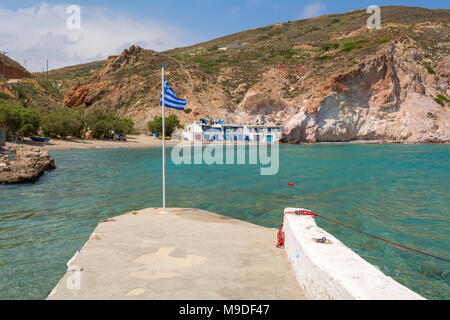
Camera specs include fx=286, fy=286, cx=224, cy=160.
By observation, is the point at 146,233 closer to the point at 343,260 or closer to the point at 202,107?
A: the point at 343,260

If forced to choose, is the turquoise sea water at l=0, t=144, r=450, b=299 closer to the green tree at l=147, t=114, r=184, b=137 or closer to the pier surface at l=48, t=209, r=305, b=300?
the pier surface at l=48, t=209, r=305, b=300

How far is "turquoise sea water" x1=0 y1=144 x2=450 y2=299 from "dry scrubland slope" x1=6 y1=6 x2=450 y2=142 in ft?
166

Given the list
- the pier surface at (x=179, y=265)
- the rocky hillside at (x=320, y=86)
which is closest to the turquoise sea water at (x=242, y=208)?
the pier surface at (x=179, y=265)

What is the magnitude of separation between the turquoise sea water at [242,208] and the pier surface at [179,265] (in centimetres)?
127

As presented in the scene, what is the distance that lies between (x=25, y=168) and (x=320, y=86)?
220 feet

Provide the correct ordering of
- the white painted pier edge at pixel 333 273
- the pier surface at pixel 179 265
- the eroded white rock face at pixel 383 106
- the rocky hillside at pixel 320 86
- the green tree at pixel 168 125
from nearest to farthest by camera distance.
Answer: the white painted pier edge at pixel 333 273 < the pier surface at pixel 179 265 < the eroded white rock face at pixel 383 106 < the rocky hillside at pixel 320 86 < the green tree at pixel 168 125

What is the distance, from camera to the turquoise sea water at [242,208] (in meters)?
6.71

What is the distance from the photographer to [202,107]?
7988 centimetres

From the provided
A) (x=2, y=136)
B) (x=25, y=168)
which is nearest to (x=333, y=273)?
(x=25, y=168)

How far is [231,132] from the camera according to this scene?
7444cm

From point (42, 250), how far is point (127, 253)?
320cm

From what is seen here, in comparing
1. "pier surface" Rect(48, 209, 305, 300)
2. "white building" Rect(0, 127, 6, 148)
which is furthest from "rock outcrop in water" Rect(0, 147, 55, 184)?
"white building" Rect(0, 127, 6, 148)

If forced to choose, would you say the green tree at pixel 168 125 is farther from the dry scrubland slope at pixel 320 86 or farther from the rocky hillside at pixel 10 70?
the rocky hillside at pixel 10 70

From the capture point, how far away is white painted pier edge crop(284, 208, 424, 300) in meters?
3.16
